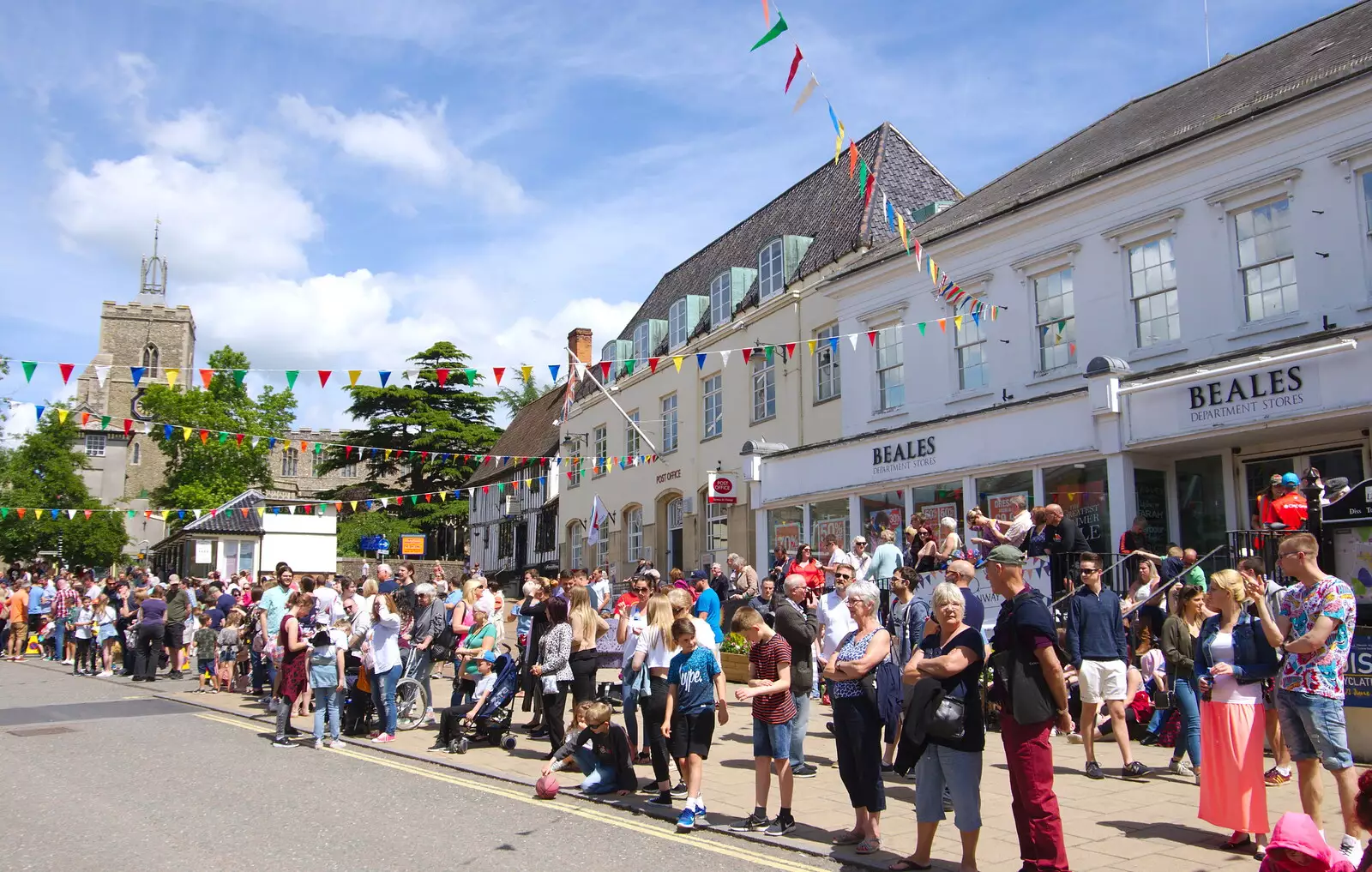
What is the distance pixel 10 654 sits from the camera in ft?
83.0

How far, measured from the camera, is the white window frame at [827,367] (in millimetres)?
22625

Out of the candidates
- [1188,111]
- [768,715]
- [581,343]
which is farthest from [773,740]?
[581,343]

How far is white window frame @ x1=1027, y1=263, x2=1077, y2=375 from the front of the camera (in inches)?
666

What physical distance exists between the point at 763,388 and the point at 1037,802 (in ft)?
65.4

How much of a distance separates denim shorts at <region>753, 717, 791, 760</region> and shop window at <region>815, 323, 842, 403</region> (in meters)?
15.2

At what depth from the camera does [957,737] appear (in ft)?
19.9

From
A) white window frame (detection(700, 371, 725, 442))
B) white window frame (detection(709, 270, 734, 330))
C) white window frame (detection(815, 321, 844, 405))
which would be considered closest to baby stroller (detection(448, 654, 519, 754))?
white window frame (detection(815, 321, 844, 405))

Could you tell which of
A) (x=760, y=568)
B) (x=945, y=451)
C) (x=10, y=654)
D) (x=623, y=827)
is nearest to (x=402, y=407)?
(x=10, y=654)

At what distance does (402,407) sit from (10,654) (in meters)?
28.3

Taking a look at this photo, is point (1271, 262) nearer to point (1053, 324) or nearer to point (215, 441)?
point (1053, 324)

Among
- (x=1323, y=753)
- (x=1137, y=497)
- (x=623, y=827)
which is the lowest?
(x=623, y=827)

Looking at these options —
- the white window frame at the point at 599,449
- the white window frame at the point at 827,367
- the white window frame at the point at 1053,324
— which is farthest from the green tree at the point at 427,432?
the white window frame at the point at 1053,324

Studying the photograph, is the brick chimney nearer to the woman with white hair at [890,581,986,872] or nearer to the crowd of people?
the crowd of people

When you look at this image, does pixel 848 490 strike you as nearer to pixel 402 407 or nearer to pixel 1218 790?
pixel 1218 790
